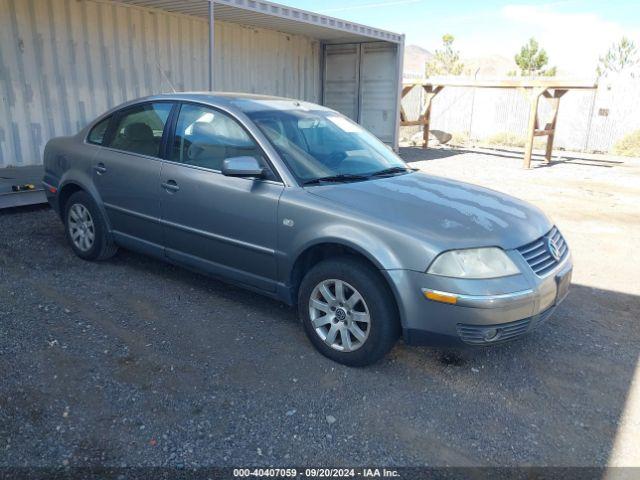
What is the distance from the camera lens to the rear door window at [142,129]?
444 cm

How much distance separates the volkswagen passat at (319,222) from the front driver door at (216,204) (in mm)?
11

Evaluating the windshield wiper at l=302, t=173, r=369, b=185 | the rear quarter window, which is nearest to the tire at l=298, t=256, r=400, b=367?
the windshield wiper at l=302, t=173, r=369, b=185

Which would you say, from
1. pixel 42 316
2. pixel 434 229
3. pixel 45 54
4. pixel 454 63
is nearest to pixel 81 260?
pixel 42 316

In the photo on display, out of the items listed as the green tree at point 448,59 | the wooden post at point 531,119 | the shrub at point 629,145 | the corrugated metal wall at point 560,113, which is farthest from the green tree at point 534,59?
the wooden post at point 531,119

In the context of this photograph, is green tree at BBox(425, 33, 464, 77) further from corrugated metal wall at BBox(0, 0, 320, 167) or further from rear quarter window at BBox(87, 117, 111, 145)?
rear quarter window at BBox(87, 117, 111, 145)

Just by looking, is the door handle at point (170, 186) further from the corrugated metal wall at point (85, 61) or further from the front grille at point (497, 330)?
the corrugated metal wall at point (85, 61)

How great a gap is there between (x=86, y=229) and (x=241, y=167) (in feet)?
7.49

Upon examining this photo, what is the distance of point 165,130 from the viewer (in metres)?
4.38

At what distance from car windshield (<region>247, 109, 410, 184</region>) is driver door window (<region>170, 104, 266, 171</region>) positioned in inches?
6.6

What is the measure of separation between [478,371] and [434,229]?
3.35 feet

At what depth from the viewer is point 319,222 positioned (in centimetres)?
342

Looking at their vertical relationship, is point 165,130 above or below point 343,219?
above

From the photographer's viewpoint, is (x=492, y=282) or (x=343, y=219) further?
(x=343, y=219)

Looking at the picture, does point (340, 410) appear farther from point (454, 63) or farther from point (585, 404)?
point (454, 63)
